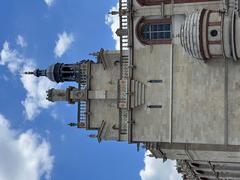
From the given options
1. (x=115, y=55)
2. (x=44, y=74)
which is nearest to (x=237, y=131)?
(x=115, y=55)

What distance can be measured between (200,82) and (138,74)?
4.93m

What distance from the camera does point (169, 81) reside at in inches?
1794

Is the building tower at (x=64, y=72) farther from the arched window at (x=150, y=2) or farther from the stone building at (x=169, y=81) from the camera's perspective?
the arched window at (x=150, y=2)

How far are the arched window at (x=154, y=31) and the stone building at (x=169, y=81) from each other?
73 mm

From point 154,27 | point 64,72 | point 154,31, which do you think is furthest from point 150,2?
point 64,72

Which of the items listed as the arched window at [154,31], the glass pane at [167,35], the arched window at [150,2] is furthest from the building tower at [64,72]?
the glass pane at [167,35]

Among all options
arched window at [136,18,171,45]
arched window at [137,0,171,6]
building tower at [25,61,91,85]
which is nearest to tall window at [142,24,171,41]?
arched window at [136,18,171,45]

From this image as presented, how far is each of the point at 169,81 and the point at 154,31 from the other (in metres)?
3.96

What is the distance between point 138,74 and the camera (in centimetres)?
4684

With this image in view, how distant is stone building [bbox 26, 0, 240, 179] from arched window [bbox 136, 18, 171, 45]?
73 millimetres

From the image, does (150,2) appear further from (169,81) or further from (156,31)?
(169,81)

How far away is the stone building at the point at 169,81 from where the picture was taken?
137ft

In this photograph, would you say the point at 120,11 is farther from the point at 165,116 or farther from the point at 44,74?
the point at 44,74

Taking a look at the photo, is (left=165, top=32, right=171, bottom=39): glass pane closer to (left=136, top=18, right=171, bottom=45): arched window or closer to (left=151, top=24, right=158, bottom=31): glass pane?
(left=136, top=18, right=171, bottom=45): arched window
